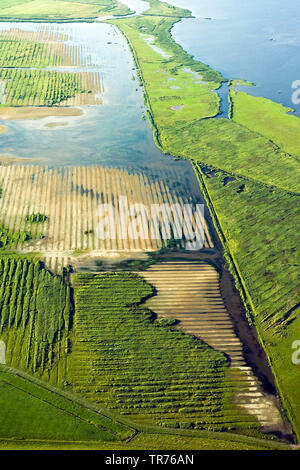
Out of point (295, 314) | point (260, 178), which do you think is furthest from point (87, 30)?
point (295, 314)

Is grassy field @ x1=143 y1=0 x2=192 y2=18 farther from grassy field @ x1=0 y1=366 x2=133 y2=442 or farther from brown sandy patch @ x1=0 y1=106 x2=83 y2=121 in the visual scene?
grassy field @ x1=0 y1=366 x2=133 y2=442

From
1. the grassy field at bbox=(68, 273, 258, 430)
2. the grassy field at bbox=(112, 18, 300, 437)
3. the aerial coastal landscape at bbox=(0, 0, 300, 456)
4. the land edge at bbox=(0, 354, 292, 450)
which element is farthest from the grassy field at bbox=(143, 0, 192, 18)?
the land edge at bbox=(0, 354, 292, 450)

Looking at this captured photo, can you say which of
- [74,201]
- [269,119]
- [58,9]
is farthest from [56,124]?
[58,9]

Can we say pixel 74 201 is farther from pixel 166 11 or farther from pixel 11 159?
pixel 166 11

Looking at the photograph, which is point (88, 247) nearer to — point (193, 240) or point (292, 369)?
point (193, 240)

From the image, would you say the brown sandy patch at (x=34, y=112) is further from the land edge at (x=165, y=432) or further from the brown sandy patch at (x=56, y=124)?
the land edge at (x=165, y=432)

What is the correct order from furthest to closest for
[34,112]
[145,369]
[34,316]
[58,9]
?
[58,9], [34,112], [34,316], [145,369]

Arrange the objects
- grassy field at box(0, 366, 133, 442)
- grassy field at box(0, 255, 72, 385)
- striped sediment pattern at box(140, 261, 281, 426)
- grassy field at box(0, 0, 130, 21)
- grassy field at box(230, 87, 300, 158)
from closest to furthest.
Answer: grassy field at box(0, 366, 133, 442) < striped sediment pattern at box(140, 261, 281, 426) < grassy field at box(0, 255, 72, 385) < grassy field at box(230, 87, 300, 158) < grassy field at box(0, 0, 130, 21)
